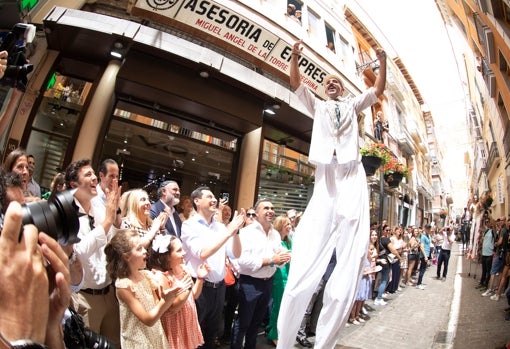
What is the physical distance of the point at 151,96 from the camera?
23.7 feet

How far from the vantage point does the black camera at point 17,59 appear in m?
2.59

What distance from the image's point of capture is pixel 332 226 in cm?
241

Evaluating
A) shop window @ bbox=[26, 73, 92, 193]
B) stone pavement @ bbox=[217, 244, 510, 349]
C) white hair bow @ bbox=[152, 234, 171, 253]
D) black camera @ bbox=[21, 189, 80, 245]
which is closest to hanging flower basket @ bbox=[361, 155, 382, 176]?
stone pavement @ bbox=[217, 244, 510, 349]

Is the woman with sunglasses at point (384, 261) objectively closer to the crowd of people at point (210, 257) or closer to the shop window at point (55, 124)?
the crowd of people at point (210, 257)

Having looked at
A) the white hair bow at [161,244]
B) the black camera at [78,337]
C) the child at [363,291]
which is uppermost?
the white hair bow at [161,244]

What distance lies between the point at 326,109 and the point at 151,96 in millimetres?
5665

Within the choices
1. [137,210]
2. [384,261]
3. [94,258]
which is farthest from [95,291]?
[384,261]

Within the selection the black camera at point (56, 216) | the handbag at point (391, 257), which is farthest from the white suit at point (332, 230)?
the handbag at point (391, 257)

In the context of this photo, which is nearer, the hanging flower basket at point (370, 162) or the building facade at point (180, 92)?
the hanging flower basket at point (370, 162)

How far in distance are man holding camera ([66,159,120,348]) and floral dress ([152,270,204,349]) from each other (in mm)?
419

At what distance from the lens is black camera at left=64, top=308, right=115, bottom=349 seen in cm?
130

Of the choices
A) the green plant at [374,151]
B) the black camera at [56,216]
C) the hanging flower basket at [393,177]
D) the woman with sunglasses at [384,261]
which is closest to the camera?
the black camera at [56,216]

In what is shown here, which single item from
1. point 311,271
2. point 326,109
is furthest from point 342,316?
point 326,109

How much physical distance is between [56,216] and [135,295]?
4.40 feet
